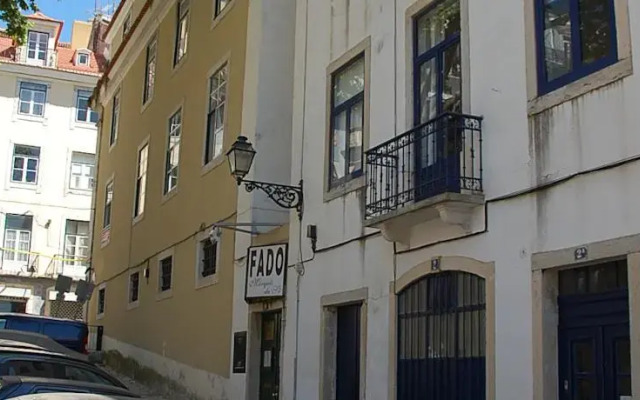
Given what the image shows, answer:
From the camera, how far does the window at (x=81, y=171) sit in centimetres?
4034

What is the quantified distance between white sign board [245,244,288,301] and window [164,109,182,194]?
5.57 meters

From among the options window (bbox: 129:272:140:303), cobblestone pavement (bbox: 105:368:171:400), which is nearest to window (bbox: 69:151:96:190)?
window (bbox: 129:272:140:303)

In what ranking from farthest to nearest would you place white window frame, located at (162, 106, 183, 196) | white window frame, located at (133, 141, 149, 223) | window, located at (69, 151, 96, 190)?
window, located at (69, 151, 96, 190) < white window frame, located at (133, 141, 149, 223) < white window frame, located at (162, 106, 183, 196)

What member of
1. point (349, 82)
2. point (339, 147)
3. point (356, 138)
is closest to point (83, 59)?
point (349, 82)

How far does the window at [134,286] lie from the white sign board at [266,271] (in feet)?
27.5

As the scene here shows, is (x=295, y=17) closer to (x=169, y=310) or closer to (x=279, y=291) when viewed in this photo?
(x=279, y=291)

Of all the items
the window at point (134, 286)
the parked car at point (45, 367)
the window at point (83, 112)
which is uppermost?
the window at point (83, 112)

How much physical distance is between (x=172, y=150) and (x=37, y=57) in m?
24.5

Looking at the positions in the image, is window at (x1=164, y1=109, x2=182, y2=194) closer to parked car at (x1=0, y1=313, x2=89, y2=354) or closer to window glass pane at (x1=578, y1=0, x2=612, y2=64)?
parked car at (x1=0, y1=313, x2=89, y2=354)

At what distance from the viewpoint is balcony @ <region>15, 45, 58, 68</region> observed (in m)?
41.2

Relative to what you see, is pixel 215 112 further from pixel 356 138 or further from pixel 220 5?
pixel 356 138

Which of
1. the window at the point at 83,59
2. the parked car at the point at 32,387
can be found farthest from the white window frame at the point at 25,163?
the parked car at the point at 32,387

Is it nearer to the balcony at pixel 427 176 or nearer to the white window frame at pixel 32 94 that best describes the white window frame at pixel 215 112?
the balcony at pixel 427 176

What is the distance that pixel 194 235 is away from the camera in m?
17.3
